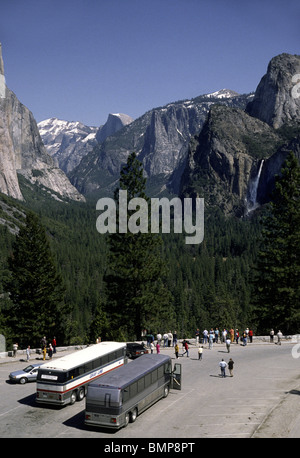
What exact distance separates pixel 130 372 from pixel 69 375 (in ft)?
14.3

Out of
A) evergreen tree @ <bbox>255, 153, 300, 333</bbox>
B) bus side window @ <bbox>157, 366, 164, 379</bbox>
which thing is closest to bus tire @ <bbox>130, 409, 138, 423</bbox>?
bus side window @ <bbox>157, 366, 164, 379</bbox>

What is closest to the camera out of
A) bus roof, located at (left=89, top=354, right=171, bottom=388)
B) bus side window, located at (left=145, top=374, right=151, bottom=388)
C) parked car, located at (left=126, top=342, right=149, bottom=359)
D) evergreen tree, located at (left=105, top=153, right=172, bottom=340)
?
bus roof, located at (left=89, top=354, right=171, bottom=388)

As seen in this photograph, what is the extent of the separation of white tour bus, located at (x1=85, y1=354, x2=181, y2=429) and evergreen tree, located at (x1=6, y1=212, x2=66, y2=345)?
2967 centimetres

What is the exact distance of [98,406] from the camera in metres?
23.7

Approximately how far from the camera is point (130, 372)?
1035 inches

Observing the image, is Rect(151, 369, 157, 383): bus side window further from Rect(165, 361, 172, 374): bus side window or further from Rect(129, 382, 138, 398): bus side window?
Rect(129, 382, 138, 398): bus side window

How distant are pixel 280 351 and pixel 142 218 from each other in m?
20.4

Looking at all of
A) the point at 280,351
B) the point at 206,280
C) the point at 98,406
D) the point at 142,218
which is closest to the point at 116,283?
the point at 142,218

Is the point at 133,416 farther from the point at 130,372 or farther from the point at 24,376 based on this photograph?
the point at 24,376

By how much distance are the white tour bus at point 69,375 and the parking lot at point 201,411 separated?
2.28ft

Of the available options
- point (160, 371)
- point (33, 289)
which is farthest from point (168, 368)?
point (33, 289)

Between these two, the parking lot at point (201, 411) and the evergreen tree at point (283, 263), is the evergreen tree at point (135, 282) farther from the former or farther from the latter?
the parking lot at point (201, 411)

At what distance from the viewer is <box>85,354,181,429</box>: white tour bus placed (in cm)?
2344

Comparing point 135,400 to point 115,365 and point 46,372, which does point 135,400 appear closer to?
point 46,372
